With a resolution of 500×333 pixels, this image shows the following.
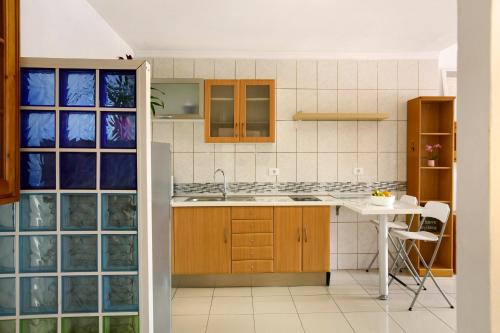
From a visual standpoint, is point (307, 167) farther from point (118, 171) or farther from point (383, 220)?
point (118, 171)

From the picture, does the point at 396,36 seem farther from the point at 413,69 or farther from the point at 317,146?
the point at 317,146

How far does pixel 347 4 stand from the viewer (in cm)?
A: 275

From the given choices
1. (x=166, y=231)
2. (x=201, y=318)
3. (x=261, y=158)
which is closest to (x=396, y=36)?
(x=261, y=158)

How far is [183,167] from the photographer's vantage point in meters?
3.91

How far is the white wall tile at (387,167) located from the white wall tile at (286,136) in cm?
105

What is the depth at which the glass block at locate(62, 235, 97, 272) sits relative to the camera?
1.38m

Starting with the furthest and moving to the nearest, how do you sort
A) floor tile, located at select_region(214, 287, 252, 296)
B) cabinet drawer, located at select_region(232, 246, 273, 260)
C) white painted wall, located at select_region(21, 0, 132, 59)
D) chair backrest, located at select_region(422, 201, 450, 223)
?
cabinet drawer, located at select_region(232, 246, 273, 260) < floor tile, located at select_region(214, 287, 252, 296) < chair backrest, located at select_region(422, 201, 450, 223) < white painted wall, located at select_region(21, 0, 132, 59)

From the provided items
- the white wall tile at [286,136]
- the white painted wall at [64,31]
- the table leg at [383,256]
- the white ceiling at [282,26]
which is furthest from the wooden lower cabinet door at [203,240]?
the white ceiling at [282,26]

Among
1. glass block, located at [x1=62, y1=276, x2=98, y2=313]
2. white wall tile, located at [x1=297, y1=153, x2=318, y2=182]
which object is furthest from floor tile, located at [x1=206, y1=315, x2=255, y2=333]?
white wall tile, located at [x1=297, y1=153, x2=318, y2=182]

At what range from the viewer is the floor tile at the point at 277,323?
259 cm

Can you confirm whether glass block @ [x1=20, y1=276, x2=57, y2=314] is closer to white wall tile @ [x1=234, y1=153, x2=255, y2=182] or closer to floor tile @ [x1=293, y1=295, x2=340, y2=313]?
floor tile @ [x1=293, y1=295, x2=340, y2=313]

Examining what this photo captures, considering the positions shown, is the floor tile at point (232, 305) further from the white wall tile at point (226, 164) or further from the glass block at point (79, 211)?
the glass block at point (79, 211)

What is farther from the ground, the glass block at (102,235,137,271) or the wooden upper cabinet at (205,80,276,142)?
the wooden upper cabinet at (205,80,276,142)

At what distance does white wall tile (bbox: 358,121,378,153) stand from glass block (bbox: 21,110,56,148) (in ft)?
11.0
